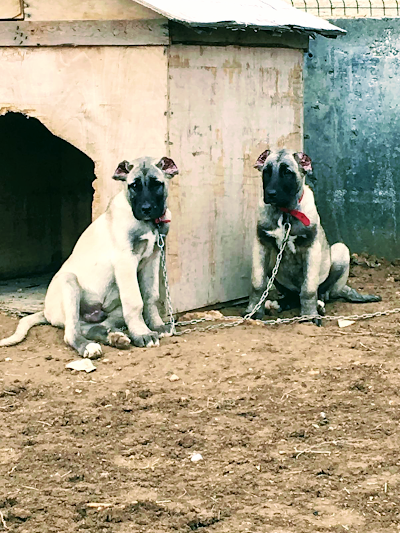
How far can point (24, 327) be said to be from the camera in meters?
7.02

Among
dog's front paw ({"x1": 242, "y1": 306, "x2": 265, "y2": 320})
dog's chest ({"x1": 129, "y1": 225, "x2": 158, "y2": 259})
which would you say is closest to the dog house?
dog's front paw ({"x1": 242, "y1": 306, "x2": 265, "y2": 320})

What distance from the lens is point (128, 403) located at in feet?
18.2

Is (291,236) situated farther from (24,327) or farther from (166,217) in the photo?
(24,327)

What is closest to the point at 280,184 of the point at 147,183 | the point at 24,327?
the point at 147,183

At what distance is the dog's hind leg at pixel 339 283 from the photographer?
26.7 ft

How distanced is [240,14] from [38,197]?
11.4 ft

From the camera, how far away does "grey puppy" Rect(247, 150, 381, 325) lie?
23.6 feet

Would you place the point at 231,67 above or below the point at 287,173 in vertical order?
above

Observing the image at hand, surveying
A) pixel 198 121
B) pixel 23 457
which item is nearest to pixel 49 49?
pixel 198 121

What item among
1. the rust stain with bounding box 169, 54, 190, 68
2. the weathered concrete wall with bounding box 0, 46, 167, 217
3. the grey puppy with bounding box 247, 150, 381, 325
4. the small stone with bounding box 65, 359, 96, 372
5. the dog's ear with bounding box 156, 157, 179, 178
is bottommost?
the small stone with bounding box 65, 359, 96, 372

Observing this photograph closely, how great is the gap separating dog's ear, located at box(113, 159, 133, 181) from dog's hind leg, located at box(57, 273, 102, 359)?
2.86 ft

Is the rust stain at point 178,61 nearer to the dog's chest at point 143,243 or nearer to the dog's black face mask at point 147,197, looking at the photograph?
the dog's black face mask at point 147,197

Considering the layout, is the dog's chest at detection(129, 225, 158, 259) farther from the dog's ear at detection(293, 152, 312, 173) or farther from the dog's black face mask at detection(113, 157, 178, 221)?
the dog's ear at detection(293, 152, 312, 173)

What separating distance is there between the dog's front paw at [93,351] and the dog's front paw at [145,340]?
1.02 feet
